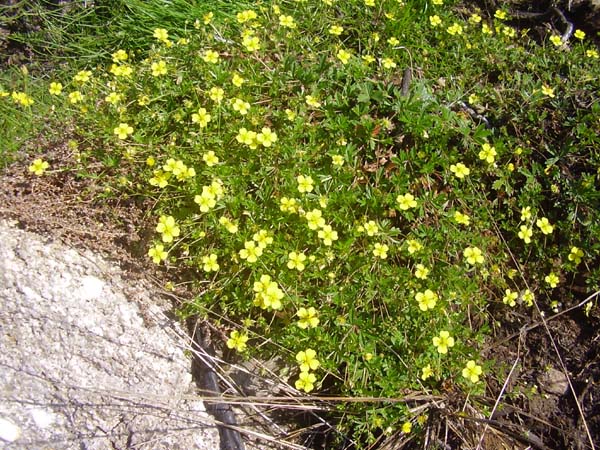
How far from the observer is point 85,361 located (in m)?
3.21

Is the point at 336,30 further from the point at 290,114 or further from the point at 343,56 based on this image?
the point at 290,114

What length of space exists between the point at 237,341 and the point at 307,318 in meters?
0.43

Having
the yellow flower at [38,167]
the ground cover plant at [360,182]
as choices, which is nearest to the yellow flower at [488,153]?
the ground cover plant at [360,182]

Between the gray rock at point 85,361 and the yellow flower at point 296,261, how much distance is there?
0.82m

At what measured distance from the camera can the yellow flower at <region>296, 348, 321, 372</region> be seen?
10.00 ft

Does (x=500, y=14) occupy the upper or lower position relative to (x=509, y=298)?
upper

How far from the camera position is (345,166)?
3576 millimetres

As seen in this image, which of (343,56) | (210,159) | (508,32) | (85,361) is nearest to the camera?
(85,361)

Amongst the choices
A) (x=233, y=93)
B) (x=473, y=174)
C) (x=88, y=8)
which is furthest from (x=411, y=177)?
(x=88, y=8)

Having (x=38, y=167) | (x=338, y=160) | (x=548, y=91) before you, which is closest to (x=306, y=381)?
(x=338, y=160)

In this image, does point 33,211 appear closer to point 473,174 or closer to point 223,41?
point 223,41

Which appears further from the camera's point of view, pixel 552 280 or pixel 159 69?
pixel 159 69

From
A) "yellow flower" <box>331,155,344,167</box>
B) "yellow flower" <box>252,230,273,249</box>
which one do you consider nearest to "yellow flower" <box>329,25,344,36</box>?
"yellow flower" <box>331,155,344,167</box>

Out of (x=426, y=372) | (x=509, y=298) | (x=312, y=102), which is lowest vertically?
(x=426, y=372)
